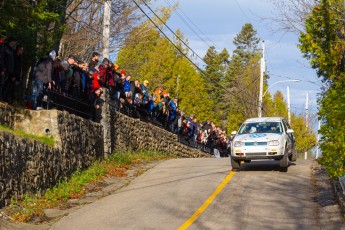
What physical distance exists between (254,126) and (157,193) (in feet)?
22.7

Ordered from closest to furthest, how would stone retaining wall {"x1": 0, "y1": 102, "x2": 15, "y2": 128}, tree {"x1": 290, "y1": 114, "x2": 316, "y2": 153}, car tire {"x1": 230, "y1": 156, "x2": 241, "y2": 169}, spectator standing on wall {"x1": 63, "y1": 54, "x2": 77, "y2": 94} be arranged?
1. stone retaining wall {"x1": 0, "y1": 102, "x2": 15, "y2": 128}
2. spectator standing on wall {"x1": 63, "y1": 54, "x2": 77, "y2": 94}
3. car tire {"x1": 230, "y1": 156, "x2": 241, "y2": 169}
4. tree {"x1": 290, "y1": 114, "x2": 316, "y2": 153}

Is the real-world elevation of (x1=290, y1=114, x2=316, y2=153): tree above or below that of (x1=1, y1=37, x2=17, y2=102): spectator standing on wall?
above

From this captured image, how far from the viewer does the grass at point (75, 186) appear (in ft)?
44.7

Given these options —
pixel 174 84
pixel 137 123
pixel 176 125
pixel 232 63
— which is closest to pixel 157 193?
pixel 137 123

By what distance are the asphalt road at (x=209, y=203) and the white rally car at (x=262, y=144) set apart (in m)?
0.53

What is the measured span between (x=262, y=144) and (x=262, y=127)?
5.01 feet

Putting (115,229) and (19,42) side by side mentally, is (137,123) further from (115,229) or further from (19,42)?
(115,229)

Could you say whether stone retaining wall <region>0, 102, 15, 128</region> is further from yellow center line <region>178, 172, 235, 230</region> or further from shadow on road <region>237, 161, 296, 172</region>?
shadow on road <region>237, 161, 296, 172</region>

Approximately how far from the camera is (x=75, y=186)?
17.6m

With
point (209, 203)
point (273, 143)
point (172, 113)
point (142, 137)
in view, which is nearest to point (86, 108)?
point (273, 143)

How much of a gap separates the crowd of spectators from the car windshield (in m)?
4.97

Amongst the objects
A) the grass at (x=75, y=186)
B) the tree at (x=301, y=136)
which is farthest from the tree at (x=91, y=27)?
the tree at (x=301, y=136)

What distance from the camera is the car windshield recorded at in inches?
887

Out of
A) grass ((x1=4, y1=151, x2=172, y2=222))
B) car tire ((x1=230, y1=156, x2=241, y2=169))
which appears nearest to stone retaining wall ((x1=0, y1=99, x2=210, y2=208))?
grass ((x1=4, y1=151, x2=172, y2=222))
